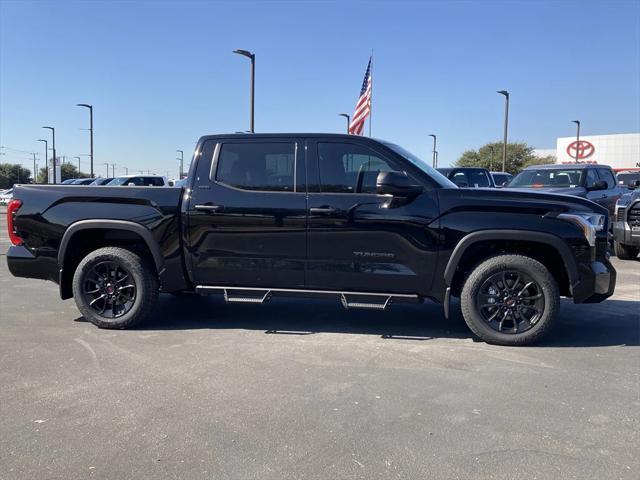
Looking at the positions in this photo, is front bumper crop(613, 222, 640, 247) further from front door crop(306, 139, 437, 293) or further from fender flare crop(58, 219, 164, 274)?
fender flare crop(58, 219, 164, 274)

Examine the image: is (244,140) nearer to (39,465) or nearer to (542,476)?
(39,465)

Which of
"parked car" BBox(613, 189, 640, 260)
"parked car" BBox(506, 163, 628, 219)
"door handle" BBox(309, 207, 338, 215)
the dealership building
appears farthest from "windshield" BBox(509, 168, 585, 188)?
the dealership building

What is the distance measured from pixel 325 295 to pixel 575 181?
8.78 metres

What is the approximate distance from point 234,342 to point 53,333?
1.87m

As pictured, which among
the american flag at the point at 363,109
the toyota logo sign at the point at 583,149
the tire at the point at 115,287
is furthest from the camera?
the toyota logo sign at the point at 583,149

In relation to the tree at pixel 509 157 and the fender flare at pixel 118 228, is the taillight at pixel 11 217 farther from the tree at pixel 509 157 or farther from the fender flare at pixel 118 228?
the tree at pixel 509 157

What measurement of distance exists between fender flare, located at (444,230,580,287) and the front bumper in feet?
19.4

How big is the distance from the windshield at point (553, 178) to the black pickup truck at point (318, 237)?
24.0 feet

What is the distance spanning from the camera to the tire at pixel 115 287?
5.49 metres

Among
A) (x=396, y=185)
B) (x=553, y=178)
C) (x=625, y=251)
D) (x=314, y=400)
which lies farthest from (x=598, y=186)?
(x=314, y=400)

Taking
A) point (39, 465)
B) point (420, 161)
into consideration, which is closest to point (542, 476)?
point (39, 465)

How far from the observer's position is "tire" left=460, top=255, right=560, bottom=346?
192 inches

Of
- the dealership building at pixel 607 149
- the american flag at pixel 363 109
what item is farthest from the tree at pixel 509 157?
the american flag at pixel 363 109

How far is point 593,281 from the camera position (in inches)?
191
